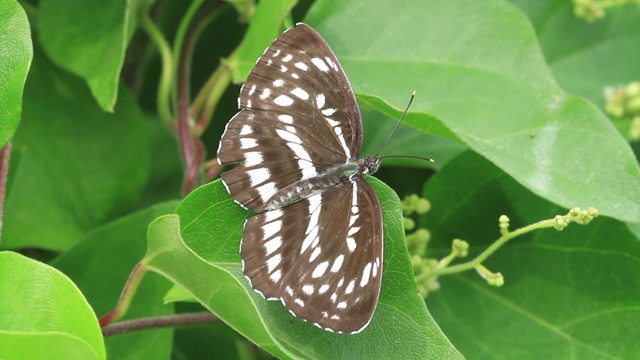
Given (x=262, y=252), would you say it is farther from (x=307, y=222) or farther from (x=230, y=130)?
(x=230, y=130)

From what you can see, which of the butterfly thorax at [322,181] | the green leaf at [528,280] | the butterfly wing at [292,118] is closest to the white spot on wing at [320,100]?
the butterfly wing at [292,118]

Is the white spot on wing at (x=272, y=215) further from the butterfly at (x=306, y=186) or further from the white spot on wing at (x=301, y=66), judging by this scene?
the white spot on wing at (x=301, y=66)

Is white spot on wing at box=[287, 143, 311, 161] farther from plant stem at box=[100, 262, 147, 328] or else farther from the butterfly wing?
plant stem at box=[100, 262, 147, 328]

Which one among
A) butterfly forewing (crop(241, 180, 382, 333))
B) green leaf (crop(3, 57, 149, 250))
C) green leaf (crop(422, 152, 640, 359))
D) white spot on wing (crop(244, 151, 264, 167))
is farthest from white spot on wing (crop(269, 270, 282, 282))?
green leaf (crop(3, 57, 149, 250))

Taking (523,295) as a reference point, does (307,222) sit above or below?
above

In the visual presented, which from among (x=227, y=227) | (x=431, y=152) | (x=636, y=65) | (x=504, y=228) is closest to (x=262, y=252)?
(x=227, y=227)

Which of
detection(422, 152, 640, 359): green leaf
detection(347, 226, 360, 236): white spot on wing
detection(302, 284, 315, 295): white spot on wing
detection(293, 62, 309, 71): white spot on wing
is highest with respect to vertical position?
detection(293, 62, 309, 71): white spot on wing
